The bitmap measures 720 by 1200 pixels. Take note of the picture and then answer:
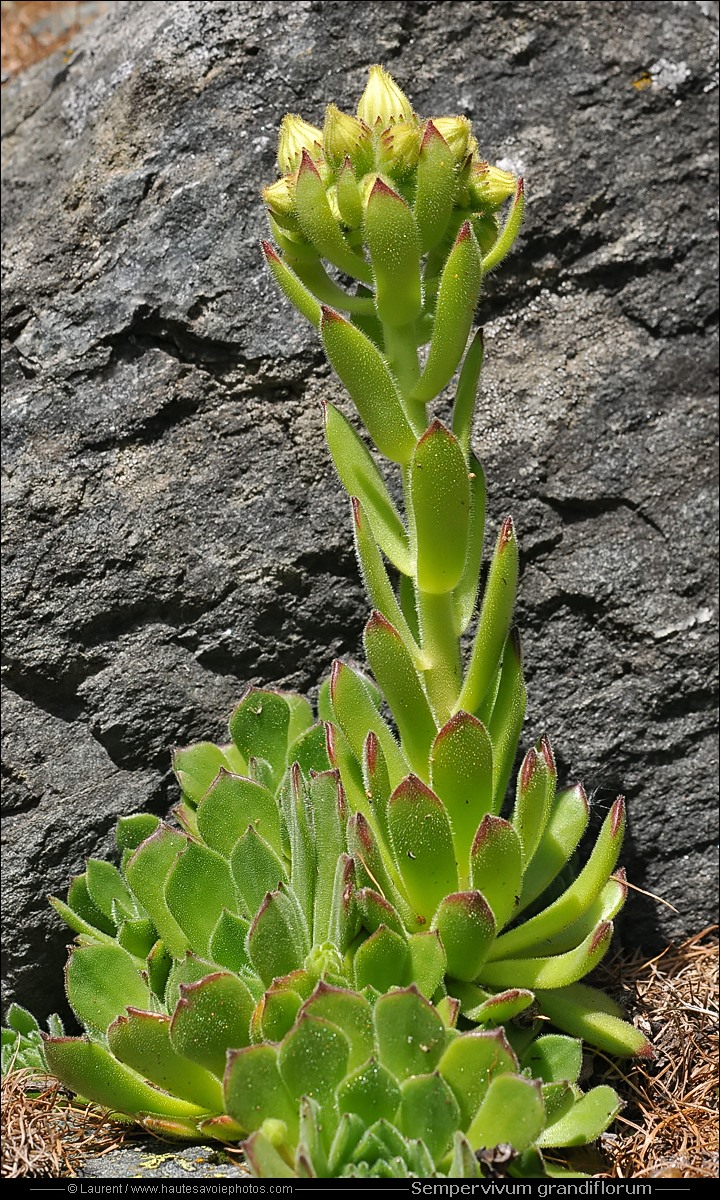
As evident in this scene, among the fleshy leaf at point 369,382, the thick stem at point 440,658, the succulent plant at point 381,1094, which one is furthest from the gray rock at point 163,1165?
the fleshy leaf at point 369,382

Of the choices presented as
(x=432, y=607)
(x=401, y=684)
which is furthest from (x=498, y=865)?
(x=432, y=607)

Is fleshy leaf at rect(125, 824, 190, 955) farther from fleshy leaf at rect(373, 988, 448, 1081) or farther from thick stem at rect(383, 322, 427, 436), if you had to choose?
thick stem at rect(383, 322, 427, 436)

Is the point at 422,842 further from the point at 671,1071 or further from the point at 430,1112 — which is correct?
the point at 671,1071

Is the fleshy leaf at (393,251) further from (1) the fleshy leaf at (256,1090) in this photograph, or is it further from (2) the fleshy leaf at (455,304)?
(1) the fleshy leaf at (256,1090)

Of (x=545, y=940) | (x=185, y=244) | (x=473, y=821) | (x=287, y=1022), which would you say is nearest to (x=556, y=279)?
(x=185, y=244)

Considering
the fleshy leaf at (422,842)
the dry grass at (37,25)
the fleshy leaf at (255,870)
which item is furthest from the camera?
the dry grass at (37,25)

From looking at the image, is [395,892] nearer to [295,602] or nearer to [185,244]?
[295,602]

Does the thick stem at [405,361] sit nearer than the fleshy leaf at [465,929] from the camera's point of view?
No
